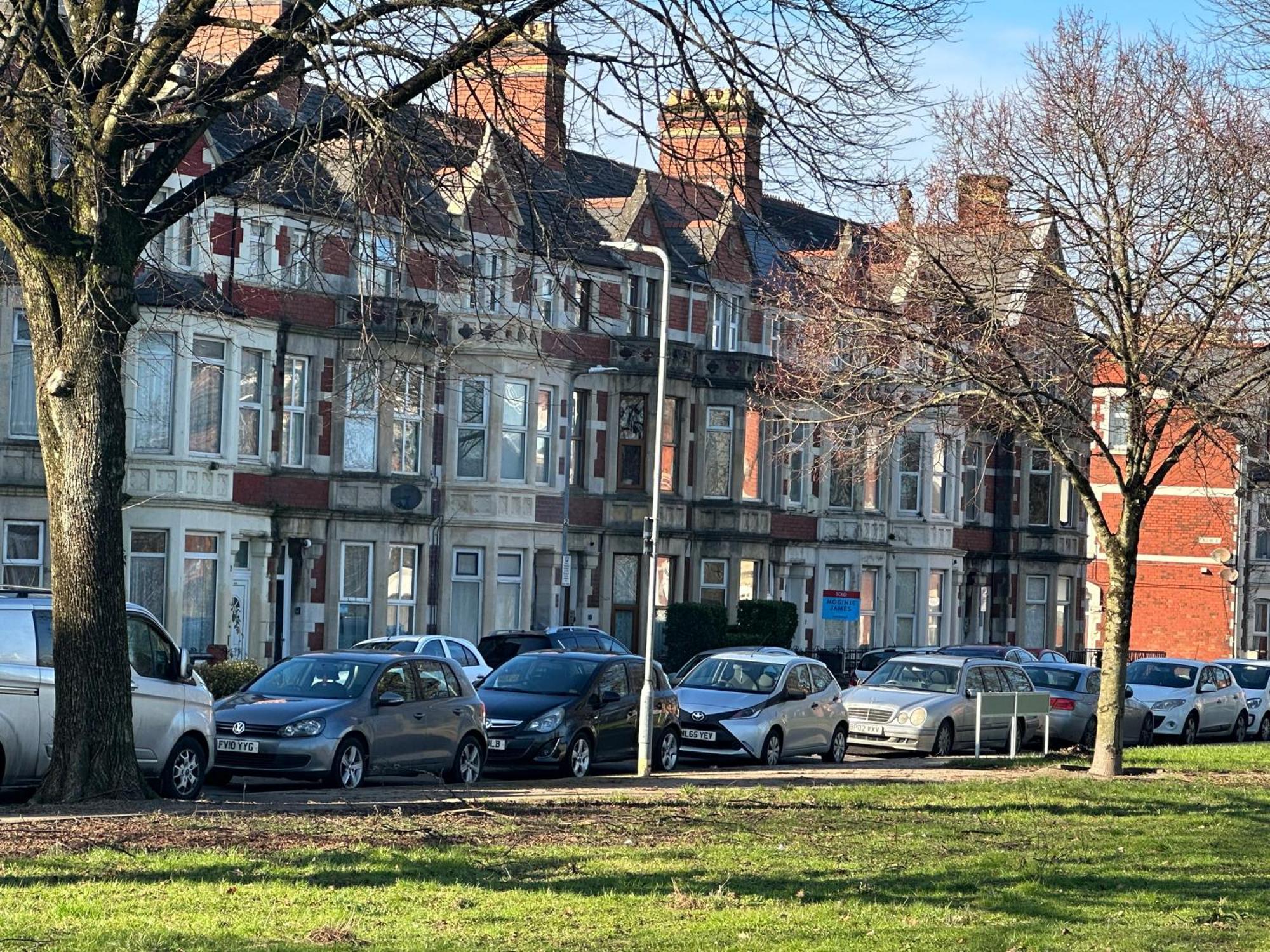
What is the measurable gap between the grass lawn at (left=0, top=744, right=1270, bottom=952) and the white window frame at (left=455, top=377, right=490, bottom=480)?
25.4 metres

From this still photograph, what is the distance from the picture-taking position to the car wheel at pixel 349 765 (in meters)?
19.0

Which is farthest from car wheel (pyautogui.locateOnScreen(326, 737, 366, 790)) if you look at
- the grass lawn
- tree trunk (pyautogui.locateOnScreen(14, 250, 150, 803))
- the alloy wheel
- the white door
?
the white door

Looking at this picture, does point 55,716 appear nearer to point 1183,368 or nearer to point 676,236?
point 1183,368

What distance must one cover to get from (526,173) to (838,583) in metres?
38.5

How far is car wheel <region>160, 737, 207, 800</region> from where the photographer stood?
1727 cm

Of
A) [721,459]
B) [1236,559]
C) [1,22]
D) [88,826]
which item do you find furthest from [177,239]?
[1236,559]

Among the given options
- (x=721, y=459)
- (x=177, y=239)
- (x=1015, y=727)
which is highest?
(x=177, y=239)

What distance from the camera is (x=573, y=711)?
22453 millimetres

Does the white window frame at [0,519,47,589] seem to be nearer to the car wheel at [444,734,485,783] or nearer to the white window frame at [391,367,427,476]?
the white window frame at [391,367,427,476]

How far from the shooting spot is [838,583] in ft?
172

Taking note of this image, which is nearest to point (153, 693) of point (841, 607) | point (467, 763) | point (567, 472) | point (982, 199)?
point (467, 763)

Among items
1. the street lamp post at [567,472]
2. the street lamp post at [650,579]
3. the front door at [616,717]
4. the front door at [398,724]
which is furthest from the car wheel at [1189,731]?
the front door at [398,724]

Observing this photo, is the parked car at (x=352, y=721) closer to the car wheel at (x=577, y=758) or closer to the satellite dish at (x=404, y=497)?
the car wheel at (x=577, y=758)

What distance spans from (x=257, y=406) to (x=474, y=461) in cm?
626
